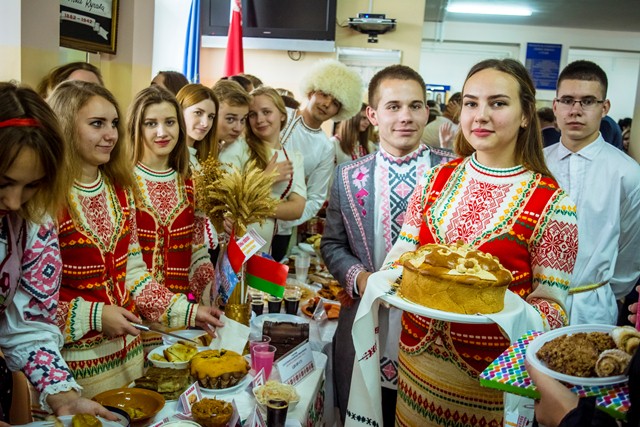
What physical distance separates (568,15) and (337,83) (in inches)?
316

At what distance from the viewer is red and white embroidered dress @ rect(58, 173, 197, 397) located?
186 centimetres

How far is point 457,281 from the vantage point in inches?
62.2

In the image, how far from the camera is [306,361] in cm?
197

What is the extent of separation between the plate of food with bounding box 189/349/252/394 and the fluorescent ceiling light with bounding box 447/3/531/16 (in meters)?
9.62

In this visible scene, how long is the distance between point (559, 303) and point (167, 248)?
150cm

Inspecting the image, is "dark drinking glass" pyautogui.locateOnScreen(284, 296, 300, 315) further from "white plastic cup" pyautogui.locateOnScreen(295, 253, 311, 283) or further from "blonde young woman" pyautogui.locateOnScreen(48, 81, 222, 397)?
"white plastic cup" pyautogui.locateOnScreen(295, 253, 311, 283)

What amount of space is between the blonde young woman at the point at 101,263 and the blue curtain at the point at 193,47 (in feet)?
13.9

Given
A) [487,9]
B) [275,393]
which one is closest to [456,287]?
[275,393]

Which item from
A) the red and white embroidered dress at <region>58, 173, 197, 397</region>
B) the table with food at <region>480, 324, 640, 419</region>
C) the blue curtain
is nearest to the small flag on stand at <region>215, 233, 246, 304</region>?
the red and white embroidered dress at <region>58, 173, 197, 397</region>

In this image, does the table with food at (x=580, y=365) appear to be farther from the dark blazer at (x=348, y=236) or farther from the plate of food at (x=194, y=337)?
the plate of food at (x=194, y=337)

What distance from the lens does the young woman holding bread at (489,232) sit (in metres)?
1.71

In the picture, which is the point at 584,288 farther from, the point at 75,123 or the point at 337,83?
the point at 75,123

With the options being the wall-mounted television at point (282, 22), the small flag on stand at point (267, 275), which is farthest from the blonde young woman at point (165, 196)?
the wall-mounted television at point (282, 22)

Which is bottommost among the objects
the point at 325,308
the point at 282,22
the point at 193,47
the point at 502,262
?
the point at 325,308
